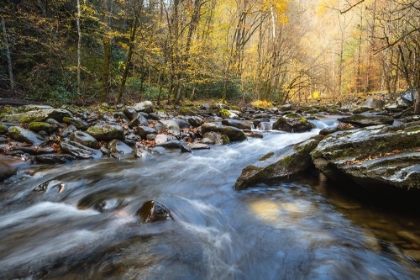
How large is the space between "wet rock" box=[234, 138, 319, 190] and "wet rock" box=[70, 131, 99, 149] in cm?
411

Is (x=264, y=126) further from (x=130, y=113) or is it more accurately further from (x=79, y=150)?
(x=79, y=150)

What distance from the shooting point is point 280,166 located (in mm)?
5148

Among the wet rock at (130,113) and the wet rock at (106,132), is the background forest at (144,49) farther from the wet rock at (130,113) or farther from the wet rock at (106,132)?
the wet rock at (106,132)

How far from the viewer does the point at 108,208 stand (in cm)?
410

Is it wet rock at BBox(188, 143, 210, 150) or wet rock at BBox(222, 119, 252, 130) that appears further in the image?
wet rock at BBox(222, 119, 252, 130)

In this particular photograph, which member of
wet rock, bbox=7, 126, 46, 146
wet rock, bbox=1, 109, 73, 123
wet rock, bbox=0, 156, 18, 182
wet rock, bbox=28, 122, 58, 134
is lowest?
wet rock, bbox=0, 156, 18, 182

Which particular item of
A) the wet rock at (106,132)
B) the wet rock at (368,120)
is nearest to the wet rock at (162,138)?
the wet rock at (106,132)

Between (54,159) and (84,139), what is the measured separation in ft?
3.54

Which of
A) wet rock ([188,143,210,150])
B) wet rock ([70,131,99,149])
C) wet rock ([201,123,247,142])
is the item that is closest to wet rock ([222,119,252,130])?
wet rock ([201,123,247,142])

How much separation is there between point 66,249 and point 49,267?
341 mm

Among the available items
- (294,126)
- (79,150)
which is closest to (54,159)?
(79,150)

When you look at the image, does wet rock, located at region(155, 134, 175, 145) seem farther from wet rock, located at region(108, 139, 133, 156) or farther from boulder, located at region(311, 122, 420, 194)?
boulder, located at region(311, 122, 420, 194)

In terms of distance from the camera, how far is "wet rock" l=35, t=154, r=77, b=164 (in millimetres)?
5906

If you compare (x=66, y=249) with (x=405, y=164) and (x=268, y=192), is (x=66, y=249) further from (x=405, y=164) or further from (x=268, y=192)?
(x=405, y=164)
